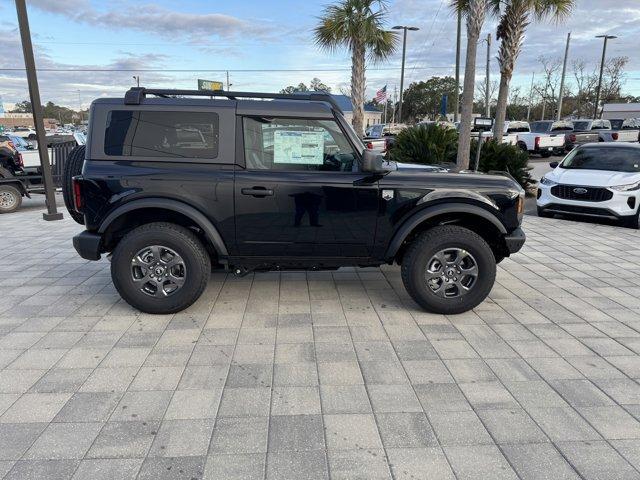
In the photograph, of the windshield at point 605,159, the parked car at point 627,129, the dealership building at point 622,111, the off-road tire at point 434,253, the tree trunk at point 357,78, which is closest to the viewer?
the off-road tire at point 434,253

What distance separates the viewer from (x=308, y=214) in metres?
4.20

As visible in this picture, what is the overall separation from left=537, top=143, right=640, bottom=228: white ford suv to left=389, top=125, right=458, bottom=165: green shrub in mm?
2712

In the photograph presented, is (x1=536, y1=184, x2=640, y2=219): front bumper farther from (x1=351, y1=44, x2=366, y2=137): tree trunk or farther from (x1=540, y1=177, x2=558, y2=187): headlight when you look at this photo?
(x1=351, y1=44, x2=366, y2=137): tree trunk

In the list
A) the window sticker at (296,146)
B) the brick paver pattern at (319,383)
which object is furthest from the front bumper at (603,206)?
the window sticker at (296,146)

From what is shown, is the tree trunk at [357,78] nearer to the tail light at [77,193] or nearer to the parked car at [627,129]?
the tail light at [77,193]

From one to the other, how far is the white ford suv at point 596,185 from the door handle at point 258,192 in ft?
22.5

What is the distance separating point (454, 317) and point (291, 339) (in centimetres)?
158

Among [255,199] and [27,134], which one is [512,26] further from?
[27,134]

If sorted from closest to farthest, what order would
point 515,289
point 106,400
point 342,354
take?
point 106,400 → point 342,354 → point 515,289

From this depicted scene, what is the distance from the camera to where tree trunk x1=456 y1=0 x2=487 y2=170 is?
10133 mm

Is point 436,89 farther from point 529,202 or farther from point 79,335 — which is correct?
point 79,335

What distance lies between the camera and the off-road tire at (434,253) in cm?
423

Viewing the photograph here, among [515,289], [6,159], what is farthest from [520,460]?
[6,159]

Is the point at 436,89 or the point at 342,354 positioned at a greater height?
the point at 436,89
